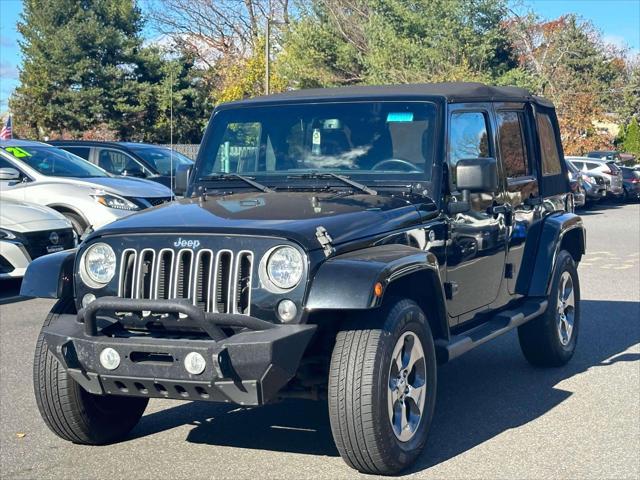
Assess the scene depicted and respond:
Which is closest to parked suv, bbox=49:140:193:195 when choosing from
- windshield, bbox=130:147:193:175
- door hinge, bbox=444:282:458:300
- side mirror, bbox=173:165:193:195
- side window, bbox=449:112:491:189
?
windshield, bbox=130:147:193:175

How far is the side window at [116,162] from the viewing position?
1673 cm

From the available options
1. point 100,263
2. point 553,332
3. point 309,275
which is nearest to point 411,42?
point 553,332

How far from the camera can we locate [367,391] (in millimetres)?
4660

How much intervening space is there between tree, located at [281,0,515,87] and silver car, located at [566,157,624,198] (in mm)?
5088

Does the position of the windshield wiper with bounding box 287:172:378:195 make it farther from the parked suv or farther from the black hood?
the parked suv

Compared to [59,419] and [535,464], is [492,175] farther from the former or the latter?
[59,419]

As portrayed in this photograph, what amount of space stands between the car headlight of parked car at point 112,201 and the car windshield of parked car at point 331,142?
663 cm

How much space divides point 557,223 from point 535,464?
2548mm

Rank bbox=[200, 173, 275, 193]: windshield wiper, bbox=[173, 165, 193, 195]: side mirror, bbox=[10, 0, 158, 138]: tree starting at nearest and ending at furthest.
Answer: bbox=[200, 173, 275, 193]: windshield wiper, bbox=[173, 165, 193, 195]: side mirror, bbox=[10, 0, 158, 138]: tree

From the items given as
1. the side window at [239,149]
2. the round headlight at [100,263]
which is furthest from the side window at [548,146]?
the round headlight at [100,263]

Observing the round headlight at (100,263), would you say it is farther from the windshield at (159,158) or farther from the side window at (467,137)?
the windshield at (159,158)

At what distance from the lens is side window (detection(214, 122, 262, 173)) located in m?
6.29

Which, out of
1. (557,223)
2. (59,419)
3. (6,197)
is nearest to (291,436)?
(59,419)

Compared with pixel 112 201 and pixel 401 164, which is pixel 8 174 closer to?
pixel 112 201
